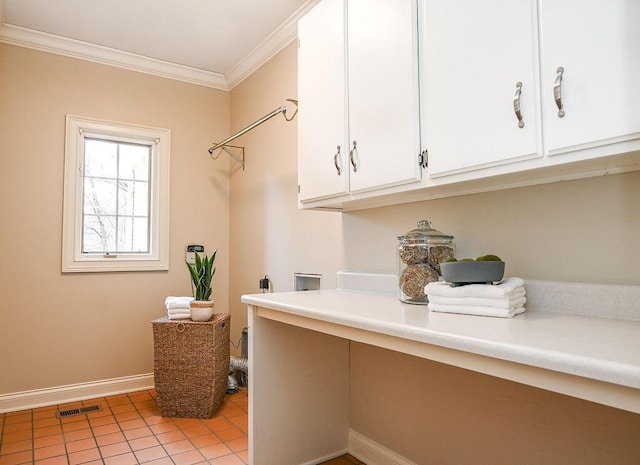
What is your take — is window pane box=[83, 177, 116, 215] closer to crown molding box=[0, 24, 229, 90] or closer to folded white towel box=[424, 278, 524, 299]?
crown molding box=[0, 24, 229, 90]

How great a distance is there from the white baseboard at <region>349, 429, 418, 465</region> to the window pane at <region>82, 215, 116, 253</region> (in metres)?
2.21

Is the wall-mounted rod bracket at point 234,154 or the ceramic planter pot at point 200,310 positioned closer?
the ceramic planter pot at point 200,310

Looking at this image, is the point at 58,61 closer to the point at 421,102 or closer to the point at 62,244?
Result: the point at 62,244

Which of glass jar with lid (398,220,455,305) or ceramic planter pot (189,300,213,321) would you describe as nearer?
glass jar with lid (398,220,455,305)

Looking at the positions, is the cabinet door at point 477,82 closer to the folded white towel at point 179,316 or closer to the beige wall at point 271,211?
the beige wall at point 271,211

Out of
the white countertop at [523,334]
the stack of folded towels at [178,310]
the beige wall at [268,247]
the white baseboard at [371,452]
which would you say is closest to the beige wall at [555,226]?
the beige wall at [268,247]

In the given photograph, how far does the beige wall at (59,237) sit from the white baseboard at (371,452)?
6.04 feet

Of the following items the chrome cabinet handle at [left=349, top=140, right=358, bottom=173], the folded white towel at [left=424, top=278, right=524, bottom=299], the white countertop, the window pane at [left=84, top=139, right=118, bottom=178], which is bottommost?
the white countertop

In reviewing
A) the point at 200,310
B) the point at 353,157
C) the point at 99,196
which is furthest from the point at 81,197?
the point at 353,157

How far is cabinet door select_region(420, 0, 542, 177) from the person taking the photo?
3.70 ft

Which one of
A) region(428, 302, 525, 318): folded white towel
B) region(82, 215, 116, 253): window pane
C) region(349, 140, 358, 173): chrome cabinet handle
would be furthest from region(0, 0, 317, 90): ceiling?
region(428, 302, 525, 318): folded white towel

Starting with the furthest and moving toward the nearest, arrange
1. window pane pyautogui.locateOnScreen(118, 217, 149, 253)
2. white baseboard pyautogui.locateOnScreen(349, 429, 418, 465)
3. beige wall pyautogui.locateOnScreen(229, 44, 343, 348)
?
window pane pyautogui.locateOnScreen(118, 217, 149, 253) < beige wall pyautogui.locateOnScreen(229, 44, 343, 348) < white baseboard pyautogui.locateOnScreen(349, 429, 418, 465)

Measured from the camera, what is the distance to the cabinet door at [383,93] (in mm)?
1472

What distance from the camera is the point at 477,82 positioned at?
125 centimetres
